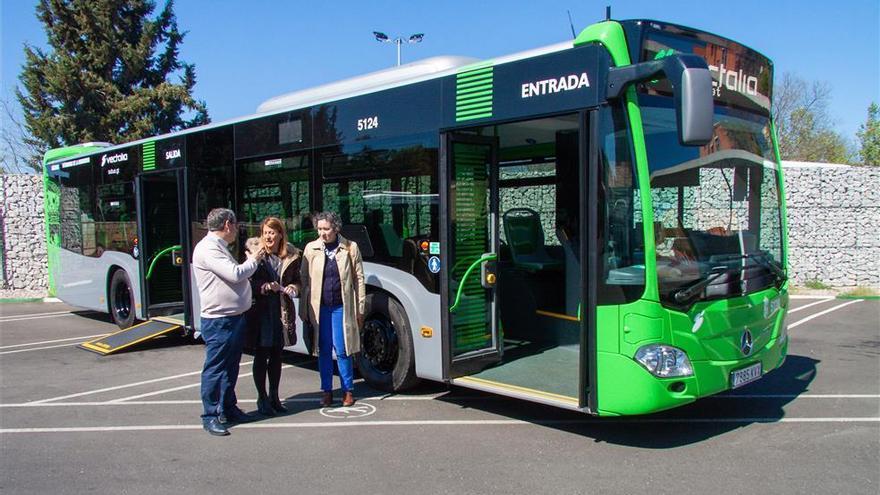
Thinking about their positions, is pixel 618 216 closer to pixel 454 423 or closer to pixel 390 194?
pixel 454 423

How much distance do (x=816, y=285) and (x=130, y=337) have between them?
46.7ft

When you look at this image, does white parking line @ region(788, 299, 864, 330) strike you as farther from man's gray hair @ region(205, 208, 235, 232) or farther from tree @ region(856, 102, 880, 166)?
tree @ region(856, 102, 880, 166)

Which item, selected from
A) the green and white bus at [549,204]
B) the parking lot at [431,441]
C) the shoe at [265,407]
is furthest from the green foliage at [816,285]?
the shoe at [265,407]

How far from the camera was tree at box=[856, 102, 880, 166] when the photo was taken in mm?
30547

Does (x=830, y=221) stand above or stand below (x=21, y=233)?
below

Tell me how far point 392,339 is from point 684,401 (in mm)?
2887

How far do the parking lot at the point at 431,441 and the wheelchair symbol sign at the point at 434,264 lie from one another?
4.31 ft

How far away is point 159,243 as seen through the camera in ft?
33.2

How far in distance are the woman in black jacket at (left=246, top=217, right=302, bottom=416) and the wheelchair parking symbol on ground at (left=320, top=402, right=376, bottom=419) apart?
43cm

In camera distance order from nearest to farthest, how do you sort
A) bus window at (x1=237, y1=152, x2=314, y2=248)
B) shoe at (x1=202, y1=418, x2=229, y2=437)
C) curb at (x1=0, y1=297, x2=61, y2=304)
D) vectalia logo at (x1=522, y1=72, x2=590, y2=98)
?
vectalia logo at (x1=522, y1=72, x2=590, y2=98), shoe at (x1=202, y1=418, x2=229, y2=437), bus window at (x1=237, y1=152, x2=314, y2=248), curb at (x1=0, y1=297, x2=61, y2=304)

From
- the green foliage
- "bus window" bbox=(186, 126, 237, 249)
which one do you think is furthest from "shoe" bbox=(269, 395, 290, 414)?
the green foliage

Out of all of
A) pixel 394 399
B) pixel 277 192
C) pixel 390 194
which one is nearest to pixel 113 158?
pixel 277 192

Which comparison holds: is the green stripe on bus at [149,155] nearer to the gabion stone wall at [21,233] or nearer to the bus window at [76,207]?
the bus window at [76,207]

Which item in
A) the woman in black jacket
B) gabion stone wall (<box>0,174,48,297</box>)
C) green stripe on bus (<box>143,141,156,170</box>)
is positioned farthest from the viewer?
gabion stone wall (<box>0,174,48,297</box>)
